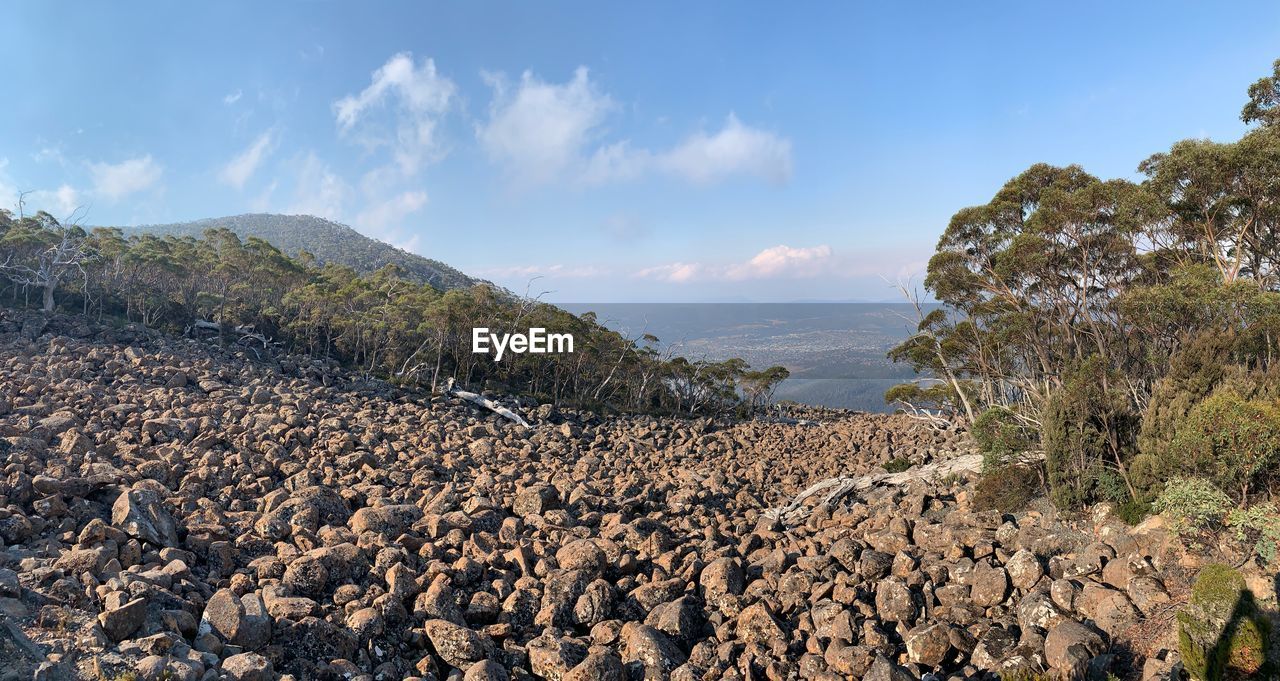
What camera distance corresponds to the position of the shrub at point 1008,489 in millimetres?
9953

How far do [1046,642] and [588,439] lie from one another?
630 inches

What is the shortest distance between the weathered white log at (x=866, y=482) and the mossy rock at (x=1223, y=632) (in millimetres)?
6909

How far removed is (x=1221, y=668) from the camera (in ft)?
16.2

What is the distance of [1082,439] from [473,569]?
995 cm

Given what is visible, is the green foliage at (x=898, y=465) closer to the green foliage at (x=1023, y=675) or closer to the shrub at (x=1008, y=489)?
the shrub at (x=1008, y=489)

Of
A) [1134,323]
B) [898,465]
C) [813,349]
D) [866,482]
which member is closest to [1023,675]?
[866,482]

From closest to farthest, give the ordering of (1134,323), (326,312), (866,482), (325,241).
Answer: (866,482) → (1134,323) → (326,312) → (325,241)

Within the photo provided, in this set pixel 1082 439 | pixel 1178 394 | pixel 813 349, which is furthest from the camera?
pixel 813 349

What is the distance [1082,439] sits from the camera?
9.66 m

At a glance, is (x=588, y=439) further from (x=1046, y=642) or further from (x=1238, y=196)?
(x=1238, y=196)

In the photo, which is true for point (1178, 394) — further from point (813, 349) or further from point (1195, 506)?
point (813, 349)

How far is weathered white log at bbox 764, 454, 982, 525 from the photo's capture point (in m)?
12.4

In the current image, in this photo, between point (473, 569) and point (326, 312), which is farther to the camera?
point (326, 312)

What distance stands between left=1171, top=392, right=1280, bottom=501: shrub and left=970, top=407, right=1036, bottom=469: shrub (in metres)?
3.05
